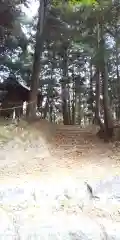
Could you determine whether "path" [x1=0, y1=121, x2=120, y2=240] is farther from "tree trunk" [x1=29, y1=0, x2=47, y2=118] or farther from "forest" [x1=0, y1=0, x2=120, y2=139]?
"forest" [x1=0, y1=0, x2=120, y2=139]

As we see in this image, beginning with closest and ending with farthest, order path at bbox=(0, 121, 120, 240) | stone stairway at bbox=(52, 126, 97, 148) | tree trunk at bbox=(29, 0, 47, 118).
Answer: path at bbox=(0, 121, 120, 240), stone stairway at bbox=(52, 126, 97, 148), tree trunk at bbox=(29, 0, 47, 118)

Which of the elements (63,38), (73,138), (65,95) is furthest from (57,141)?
(65,95)

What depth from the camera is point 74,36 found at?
12.6 meters

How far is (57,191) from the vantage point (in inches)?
310

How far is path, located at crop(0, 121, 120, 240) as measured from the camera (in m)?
6.69

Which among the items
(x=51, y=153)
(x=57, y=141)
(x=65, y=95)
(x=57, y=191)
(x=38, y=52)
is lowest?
(x=57, y=191)

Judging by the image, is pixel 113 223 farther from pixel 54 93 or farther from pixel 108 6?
pixel 54 93

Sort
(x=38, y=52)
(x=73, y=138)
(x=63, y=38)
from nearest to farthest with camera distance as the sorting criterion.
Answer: (x=73, y=138) → (x=38, y=52) → (x=63, y=38)

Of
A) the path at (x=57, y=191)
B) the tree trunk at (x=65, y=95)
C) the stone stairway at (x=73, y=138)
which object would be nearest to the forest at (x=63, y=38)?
the stone stairway at (x=73, y=138)

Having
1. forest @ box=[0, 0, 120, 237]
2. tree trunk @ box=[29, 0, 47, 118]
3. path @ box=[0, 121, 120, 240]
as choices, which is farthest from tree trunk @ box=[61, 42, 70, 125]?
path @ box=[0, 121, 120, 240]

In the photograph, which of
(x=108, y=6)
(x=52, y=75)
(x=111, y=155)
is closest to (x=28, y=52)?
(x=52, y=75)

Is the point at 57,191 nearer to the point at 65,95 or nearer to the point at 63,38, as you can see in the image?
the point at 63,38

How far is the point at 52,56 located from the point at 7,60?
414cm

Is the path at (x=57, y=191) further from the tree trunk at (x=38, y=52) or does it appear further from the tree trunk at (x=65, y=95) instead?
the tree trunk at (x=65, y=95)
